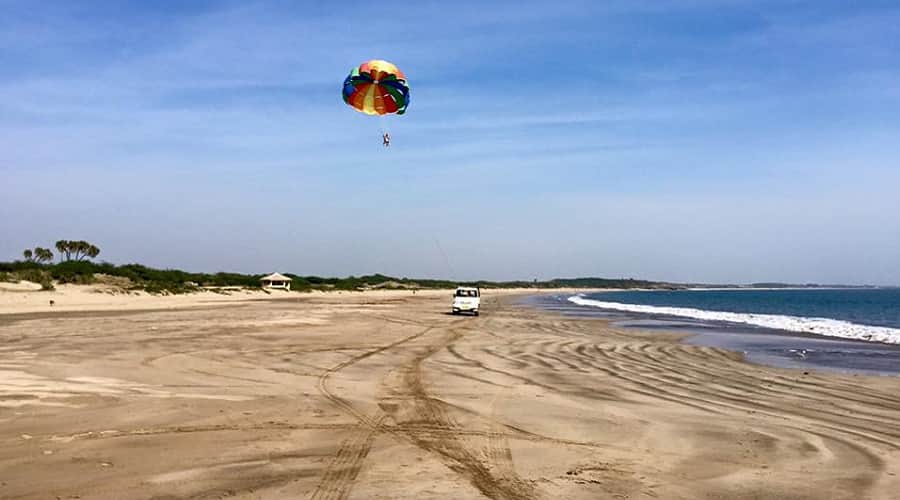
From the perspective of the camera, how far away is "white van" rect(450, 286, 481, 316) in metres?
44.2

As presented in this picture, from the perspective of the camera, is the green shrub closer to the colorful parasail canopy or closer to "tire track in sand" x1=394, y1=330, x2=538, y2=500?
the colorful parasail canopy

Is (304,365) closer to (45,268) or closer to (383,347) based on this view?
(383,347)

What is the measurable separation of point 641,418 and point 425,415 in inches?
131

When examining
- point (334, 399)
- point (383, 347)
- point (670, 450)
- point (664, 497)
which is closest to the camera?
point (664, 497)

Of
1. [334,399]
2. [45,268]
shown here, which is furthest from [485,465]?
[45,268]

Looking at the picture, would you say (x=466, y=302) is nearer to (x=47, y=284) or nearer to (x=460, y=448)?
(x=47, y=284)

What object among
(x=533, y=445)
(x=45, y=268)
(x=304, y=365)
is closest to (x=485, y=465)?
(x=533, y=445)

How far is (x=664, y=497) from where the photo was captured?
21.8 ft

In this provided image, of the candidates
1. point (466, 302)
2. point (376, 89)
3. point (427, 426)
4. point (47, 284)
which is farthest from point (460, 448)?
point (47, 284)

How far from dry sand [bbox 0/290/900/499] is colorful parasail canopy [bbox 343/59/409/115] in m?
11.9

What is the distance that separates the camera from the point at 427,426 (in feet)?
31.6

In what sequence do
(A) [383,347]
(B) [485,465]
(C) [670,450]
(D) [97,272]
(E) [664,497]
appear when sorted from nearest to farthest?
(E) [664,497] < (B) [485,465] < (C) [670,450] < (A) [383,347] < (D) [97,272]

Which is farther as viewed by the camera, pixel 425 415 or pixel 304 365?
pixel 304 365

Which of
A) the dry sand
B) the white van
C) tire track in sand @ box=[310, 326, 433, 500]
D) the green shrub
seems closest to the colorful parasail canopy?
the dry sand
